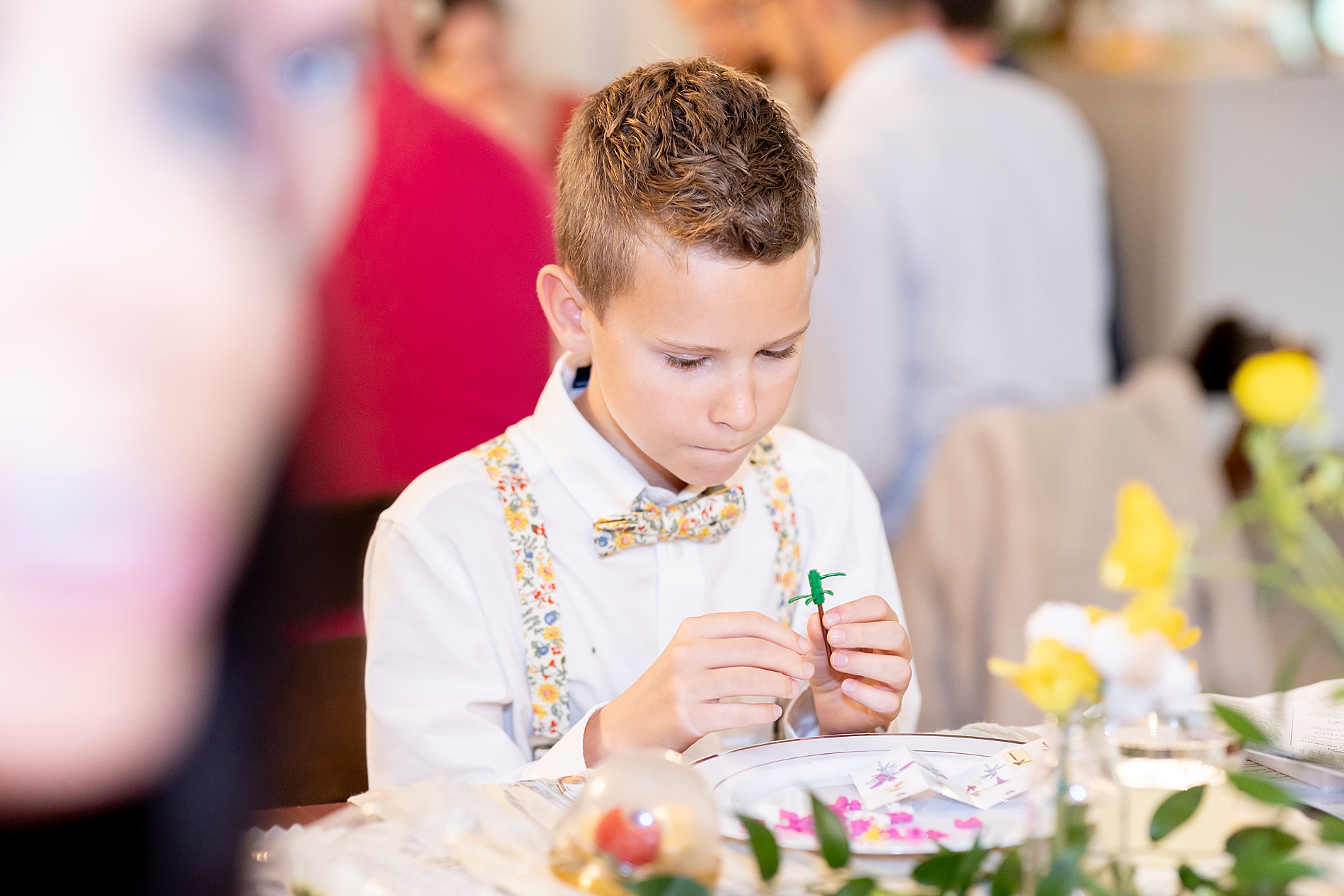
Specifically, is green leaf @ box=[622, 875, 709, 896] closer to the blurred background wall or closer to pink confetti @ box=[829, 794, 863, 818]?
pink confetti @ box=[829, 794, 863, 818]

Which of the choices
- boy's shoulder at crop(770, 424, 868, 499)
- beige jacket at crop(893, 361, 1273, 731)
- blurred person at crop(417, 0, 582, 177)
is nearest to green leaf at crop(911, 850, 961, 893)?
boy's shoulder at crop(770, 424, 868, 499)

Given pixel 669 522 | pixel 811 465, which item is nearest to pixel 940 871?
pixel 669 522

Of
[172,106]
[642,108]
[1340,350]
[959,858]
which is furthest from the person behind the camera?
[1340,350]

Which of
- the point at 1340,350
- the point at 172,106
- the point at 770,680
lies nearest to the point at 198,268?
the point at 172,106

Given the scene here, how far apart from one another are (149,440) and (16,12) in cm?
9

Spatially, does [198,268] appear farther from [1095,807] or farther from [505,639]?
[505,639]

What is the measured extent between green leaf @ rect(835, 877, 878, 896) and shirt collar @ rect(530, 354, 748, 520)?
498 mm

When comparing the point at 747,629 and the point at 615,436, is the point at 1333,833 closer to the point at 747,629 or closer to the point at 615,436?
the point at 747,629

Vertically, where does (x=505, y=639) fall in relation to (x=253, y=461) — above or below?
below

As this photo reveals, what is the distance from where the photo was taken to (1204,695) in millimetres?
783

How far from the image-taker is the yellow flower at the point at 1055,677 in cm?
52

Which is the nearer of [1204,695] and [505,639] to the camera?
[1204,695]

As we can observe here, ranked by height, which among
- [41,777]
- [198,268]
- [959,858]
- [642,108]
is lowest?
[959,858]

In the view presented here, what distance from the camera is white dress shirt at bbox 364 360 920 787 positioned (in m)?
0.94
